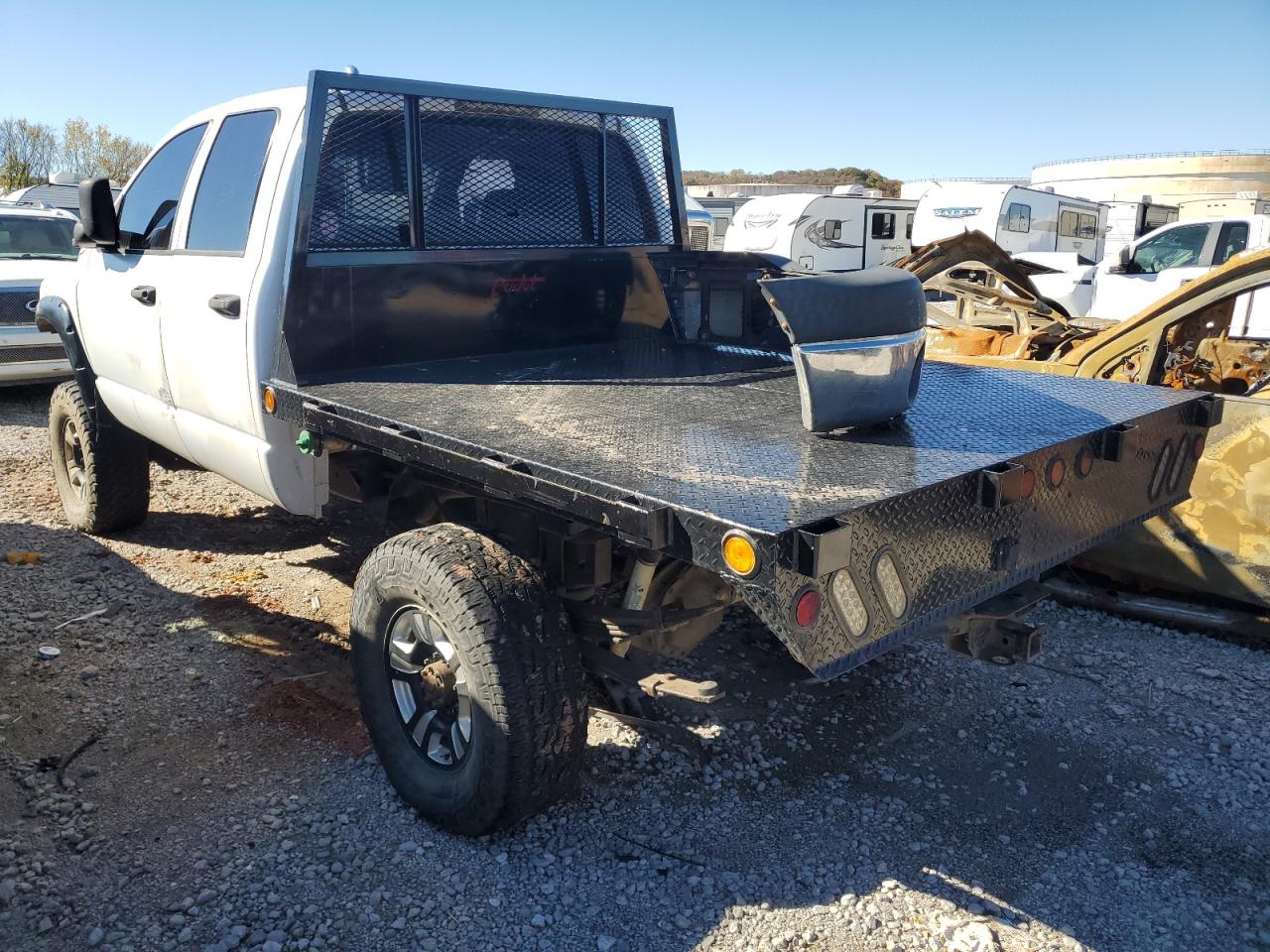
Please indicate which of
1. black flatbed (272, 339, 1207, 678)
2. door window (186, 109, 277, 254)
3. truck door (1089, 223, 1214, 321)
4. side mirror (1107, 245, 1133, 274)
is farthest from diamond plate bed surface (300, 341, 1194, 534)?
side mirror (1107, 245, 1133, 274)

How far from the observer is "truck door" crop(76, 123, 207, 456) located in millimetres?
4305

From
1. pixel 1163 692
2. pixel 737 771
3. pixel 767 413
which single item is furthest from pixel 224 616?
pixel 1163 692

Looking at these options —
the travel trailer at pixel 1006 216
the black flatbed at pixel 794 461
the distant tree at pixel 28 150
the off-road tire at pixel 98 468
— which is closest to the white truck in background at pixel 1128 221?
the travel trailer at pixel 1006 216

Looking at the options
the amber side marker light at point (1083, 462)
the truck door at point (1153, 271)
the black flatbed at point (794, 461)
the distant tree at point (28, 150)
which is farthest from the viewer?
the distant tree at point (28, 150)

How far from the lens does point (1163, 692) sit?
158 inches

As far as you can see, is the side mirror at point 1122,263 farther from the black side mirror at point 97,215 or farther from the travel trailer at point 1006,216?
the black side mirror at point 97,215

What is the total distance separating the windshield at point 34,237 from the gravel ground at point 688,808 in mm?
7483

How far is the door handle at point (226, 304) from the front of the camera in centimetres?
361

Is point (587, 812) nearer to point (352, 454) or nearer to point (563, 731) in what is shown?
point (563, 731)

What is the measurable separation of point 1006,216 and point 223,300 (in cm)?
2172

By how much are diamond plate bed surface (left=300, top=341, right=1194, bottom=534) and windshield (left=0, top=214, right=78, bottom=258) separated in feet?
29.3

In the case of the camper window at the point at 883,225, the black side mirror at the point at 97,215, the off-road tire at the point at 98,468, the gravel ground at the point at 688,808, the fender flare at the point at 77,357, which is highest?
the black side mirror at the point at 97,215

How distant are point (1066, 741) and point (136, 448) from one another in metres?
4.76

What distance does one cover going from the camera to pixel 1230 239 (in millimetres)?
13281
